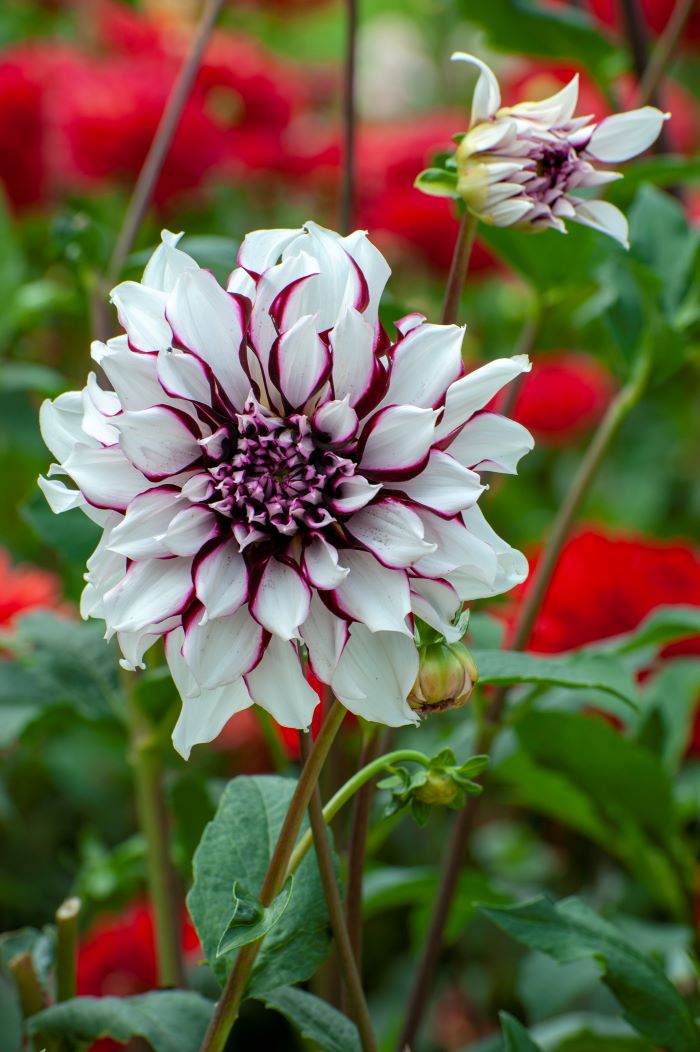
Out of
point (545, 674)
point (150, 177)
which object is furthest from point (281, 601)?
point (150, 177)

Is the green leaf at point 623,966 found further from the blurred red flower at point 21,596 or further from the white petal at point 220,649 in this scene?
the blurred red flower at point 21,596

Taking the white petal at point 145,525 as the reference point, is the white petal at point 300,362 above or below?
above

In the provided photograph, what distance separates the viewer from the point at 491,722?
0.48m

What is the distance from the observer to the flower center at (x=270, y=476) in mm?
276

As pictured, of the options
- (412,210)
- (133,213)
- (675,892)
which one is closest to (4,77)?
(412,210)

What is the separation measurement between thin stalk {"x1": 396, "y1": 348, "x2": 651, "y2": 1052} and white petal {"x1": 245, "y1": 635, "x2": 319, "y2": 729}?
0.20 meters

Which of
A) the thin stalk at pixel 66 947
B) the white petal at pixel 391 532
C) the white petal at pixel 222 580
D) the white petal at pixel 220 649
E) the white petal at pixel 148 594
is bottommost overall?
the thin stalk at pixel 66 947

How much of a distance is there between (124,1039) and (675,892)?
1.05 ft

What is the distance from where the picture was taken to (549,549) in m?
0.50

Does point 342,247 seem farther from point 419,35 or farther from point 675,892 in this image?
point 419,35

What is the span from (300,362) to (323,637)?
0.06m

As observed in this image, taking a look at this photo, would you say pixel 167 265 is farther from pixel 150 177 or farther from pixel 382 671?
pixel 150 177

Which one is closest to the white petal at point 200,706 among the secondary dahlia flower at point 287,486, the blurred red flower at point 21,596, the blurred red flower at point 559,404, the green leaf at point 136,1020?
the secondary dahlia flower at point 287,486

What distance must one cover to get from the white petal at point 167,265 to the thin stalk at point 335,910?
12cm
